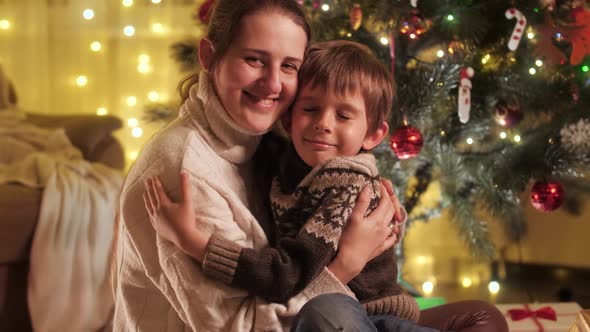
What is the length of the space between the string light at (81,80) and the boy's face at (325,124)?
8.47ft

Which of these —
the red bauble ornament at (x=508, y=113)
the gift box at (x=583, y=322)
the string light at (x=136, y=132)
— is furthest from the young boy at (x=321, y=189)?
the string light at (x=136, y=132)

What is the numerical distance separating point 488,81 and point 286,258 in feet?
3.70

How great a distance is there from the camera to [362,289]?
1196 millimetres

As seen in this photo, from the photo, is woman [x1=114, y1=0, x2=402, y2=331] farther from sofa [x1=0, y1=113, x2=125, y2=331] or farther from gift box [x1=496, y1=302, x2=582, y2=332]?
sofa [x1=0, y1=113, x2=125, y2=331]

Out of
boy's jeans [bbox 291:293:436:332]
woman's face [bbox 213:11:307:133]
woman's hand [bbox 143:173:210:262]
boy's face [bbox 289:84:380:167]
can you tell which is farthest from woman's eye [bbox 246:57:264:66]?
boy's jeans [bbox 291:293:436:332]

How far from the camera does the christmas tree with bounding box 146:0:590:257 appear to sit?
1812mm

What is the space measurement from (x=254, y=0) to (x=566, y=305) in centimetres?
146

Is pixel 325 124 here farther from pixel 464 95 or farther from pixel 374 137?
pixel 464 95

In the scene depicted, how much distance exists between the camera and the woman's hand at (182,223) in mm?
1043

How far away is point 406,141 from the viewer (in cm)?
176

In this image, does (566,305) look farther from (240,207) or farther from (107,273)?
(107,273)

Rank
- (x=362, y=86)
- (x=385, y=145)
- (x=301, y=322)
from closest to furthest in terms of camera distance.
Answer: (x=301, y=322) < (x=362, y=86) < (x=385, y=145)

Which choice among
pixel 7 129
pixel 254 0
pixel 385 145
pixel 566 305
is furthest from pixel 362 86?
pixel 7 129

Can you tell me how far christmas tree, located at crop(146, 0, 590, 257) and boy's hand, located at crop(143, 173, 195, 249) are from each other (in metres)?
0.84
